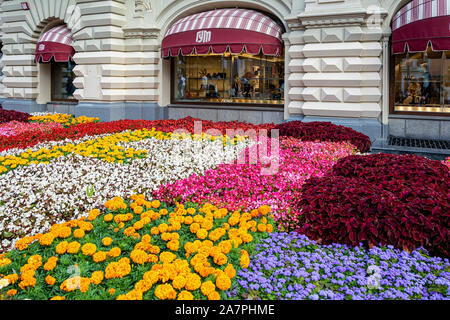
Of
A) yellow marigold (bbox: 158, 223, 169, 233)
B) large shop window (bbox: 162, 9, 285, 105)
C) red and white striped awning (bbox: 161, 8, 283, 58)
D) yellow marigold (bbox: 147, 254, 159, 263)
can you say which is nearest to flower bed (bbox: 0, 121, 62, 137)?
large shop window (bbox: 162, 9, 285, 105)

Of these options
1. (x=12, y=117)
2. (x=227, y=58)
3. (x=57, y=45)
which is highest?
(x=57, y=45)

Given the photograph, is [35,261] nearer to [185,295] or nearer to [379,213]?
[185,295]

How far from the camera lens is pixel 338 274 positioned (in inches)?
126

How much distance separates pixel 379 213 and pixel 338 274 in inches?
45.0

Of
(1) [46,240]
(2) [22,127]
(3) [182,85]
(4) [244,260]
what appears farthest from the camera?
(3) [182,85]

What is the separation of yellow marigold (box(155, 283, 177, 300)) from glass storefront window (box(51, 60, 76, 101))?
17258 mm

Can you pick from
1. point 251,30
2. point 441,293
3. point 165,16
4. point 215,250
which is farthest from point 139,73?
point 441,293

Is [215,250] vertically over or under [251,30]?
under

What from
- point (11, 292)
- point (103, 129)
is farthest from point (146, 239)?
point (103, 129)

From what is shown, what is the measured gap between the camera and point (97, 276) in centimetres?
291

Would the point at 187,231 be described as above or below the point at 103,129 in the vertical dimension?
below

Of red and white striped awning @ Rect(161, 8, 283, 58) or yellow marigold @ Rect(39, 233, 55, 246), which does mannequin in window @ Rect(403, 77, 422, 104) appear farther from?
yellow marigold @ Rect(39, 233, 55, 246)

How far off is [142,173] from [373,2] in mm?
8876
